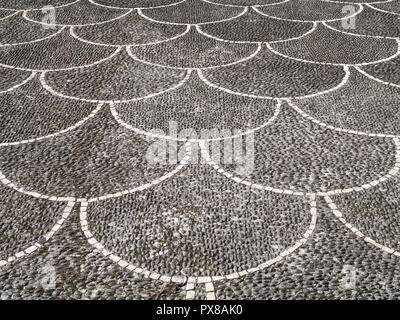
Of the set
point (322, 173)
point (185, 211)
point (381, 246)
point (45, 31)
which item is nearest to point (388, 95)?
point (322, 173)

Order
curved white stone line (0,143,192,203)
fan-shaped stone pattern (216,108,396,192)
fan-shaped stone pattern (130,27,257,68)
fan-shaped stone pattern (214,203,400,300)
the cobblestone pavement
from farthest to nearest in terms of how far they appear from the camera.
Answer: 1. fan-shaped stone pattern (130,27,257,68)
2. fan-shaped stone pattern (216,108,396,192)
3. curved white stone line (0,143,192,203)
4. the cobblestone pavement
5. fan-shaped stone pattern (214,203,400,300)

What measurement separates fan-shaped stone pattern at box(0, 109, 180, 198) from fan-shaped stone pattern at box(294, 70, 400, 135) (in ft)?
3.49

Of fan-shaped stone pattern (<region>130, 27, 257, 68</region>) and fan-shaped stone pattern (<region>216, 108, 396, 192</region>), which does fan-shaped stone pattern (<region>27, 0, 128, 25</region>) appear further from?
fan-shaped stone pattern (<region>216, 108, 396, 192</region>)

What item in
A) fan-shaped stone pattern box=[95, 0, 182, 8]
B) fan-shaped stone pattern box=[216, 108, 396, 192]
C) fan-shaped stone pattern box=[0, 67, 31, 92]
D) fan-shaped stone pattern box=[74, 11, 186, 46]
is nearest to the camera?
fan-shaped stone pattern box=[216, 108, 396, 192]

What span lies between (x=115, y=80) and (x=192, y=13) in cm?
144

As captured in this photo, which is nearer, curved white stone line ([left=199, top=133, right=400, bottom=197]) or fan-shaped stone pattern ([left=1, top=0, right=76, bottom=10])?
curved white stone line ([left=199, top=133, right=400, bottom=197])

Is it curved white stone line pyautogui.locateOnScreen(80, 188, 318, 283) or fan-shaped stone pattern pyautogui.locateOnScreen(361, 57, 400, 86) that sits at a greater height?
fan-shaped stone pattern pyautogui.locateOnScreen(361, 57, 400, 86)

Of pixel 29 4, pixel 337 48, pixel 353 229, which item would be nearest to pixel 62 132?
pixel 353 229

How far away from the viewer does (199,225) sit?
212 cm

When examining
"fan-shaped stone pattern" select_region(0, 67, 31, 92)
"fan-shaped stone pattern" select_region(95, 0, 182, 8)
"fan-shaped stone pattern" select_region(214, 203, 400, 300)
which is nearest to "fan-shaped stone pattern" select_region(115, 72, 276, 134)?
"fan-shaped stone pattern" select_region(0, 67, 31, 92)

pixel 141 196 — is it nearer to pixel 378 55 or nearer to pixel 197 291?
pixel 197 291

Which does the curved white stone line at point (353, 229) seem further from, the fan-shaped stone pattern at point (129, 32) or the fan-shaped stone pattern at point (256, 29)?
the fan-shaped stone pattern at point (129, 32)

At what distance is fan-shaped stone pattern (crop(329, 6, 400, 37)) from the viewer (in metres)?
3.99

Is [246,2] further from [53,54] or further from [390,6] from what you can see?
[53,54]
